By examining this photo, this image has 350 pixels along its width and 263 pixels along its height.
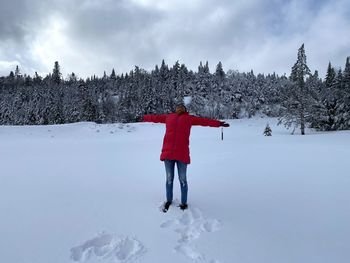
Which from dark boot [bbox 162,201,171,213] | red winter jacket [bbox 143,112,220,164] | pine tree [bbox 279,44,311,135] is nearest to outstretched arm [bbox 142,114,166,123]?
red winter jacket [bbox 143,112,220,164]

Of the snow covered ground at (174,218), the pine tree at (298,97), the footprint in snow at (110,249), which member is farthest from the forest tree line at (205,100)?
the footprint in snow at (110,249)

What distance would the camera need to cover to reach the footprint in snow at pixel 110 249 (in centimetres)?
382

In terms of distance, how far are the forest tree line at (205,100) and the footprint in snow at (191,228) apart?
3274 cm

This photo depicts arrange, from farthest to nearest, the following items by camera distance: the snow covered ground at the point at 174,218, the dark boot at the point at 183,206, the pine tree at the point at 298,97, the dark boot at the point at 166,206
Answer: the pine tree at the point at 298,97, the dark boot at the point at 183,206, the dark boot at the point at 166,206, the snow covered ground at the point at 174,218

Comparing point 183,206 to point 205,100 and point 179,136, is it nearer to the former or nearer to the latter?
point 179,136

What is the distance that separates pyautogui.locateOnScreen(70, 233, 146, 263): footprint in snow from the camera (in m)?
3.82

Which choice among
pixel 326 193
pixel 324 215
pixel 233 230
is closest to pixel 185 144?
pixel 233 230

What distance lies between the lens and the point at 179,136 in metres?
5.72

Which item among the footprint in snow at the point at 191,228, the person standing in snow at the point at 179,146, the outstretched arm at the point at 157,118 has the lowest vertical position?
the footprint in snow at the point at 191,228

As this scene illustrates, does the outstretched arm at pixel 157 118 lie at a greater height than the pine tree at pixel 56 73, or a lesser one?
lesser

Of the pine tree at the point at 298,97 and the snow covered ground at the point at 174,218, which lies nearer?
the snow covered ground at the point at 174,218

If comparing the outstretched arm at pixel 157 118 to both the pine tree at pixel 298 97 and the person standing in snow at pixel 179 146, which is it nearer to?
the person standing in snow at pixel 179 146

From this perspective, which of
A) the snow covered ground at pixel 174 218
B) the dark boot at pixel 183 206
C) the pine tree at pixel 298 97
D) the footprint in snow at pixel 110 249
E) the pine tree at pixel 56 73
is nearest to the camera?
the footprint in snow at pixel 110 249

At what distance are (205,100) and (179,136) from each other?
79085mm
